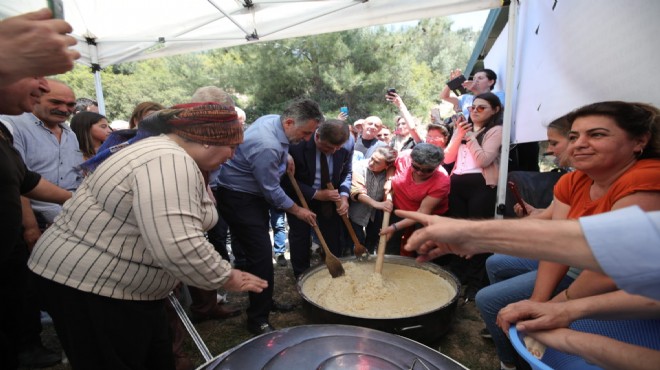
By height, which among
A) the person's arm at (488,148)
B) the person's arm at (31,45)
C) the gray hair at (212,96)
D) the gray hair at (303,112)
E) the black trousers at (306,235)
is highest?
the person's arm at (31,45)

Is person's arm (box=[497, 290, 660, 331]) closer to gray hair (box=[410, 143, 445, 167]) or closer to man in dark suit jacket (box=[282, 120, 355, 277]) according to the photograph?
gray hair (box=[410, 143, 445, 167])

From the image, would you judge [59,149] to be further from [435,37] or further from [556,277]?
[435,37]

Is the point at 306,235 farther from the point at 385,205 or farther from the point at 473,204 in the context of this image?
the point at 473,204

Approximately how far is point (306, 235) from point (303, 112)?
1.44 meters

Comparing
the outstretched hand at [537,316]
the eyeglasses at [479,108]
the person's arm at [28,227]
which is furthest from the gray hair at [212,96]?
the eyeglasses at [479,108]

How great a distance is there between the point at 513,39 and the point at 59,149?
400 cm

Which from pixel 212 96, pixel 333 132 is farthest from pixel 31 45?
pixel 333 132

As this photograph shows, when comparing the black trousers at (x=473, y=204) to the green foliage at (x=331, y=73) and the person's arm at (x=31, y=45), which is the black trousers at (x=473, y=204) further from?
→ the green foliage at (x=331, y=73)

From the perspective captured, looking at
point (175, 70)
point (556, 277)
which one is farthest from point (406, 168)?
point (175, 70)

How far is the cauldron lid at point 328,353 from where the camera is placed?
3.62ft

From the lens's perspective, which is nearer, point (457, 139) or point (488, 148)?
point (488, 148)

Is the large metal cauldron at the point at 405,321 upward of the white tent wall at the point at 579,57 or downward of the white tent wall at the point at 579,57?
downward

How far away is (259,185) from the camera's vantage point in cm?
268

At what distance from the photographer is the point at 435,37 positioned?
83.0 feet
